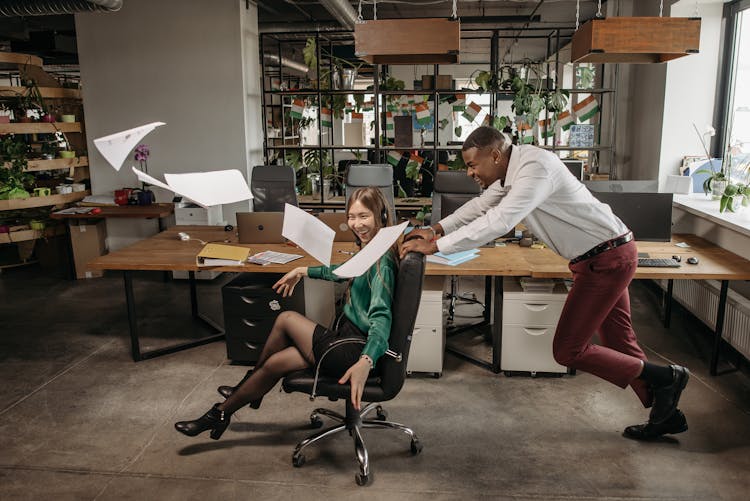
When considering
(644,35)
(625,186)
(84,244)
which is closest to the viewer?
(644,35)

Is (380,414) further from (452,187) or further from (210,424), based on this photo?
(452,187)

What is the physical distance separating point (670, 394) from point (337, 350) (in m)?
1.63

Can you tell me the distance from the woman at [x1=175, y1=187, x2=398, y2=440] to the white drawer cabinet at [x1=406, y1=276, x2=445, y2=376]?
88cm

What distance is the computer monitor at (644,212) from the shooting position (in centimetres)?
398

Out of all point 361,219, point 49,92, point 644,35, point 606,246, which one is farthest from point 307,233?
point 49,92

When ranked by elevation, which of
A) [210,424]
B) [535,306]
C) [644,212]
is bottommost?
[210,424]

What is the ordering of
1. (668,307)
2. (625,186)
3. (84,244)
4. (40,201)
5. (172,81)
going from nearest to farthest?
(625,186), (668,307), (40,201), (84,244), (172,81)

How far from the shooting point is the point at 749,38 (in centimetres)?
509

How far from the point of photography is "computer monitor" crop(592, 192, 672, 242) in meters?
3.98

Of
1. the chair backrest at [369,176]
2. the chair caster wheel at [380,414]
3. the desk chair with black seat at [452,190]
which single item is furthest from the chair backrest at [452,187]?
the chair caster wheel at [380,414]

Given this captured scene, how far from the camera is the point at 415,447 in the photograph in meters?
2.95

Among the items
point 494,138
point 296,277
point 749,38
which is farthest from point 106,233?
point 749,38

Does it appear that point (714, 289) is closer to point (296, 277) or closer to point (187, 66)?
point (296, 277)

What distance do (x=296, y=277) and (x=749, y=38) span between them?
14.6 feet
